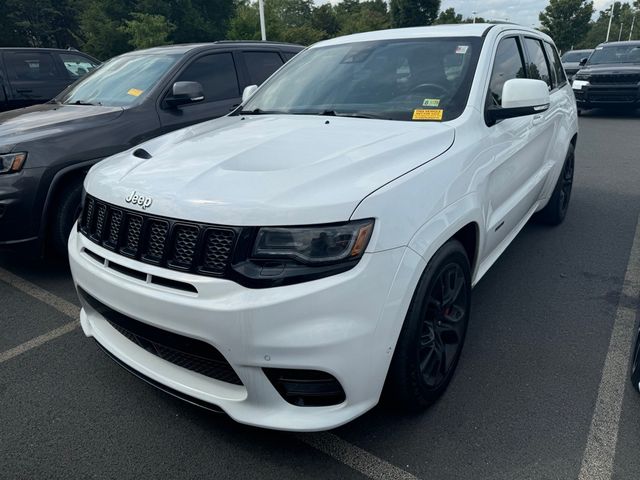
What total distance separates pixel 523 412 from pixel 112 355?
196 cm

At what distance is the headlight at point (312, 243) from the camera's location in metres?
1.87

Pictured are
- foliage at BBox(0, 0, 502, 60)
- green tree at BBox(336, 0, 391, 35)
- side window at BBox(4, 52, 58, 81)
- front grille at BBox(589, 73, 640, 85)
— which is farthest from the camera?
green tree at BBox(336, 0, 391, 35)

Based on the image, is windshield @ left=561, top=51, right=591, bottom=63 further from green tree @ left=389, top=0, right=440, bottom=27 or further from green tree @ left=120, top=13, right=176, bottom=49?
green tree @ left=389, top=0, right=440, bottom=27

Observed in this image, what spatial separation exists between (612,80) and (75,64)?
1158 cm

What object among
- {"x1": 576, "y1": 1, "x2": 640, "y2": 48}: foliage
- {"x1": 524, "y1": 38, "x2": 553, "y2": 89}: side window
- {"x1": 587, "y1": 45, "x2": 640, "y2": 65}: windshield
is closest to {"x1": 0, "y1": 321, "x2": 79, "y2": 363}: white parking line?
{"x1": 524, "y1": 38, "x2": 553, "y2": 89}: side window

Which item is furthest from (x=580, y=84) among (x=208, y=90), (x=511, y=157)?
(x=511, y=157)

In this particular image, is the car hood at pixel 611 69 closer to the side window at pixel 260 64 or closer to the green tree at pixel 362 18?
the side window at pixel 260 64

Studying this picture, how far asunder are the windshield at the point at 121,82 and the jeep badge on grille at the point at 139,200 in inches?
109

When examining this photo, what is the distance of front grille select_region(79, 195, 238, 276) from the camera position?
1.91m

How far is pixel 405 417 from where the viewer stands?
242cm

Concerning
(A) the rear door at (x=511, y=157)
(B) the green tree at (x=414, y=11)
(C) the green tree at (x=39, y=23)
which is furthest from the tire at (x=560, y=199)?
(B) the green tree at (x=414, y=11)

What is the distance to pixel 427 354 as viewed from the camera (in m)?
2.38

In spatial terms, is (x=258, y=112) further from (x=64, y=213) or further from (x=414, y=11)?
(x=414, y=11)

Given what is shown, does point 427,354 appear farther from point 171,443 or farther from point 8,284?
point 8,284
